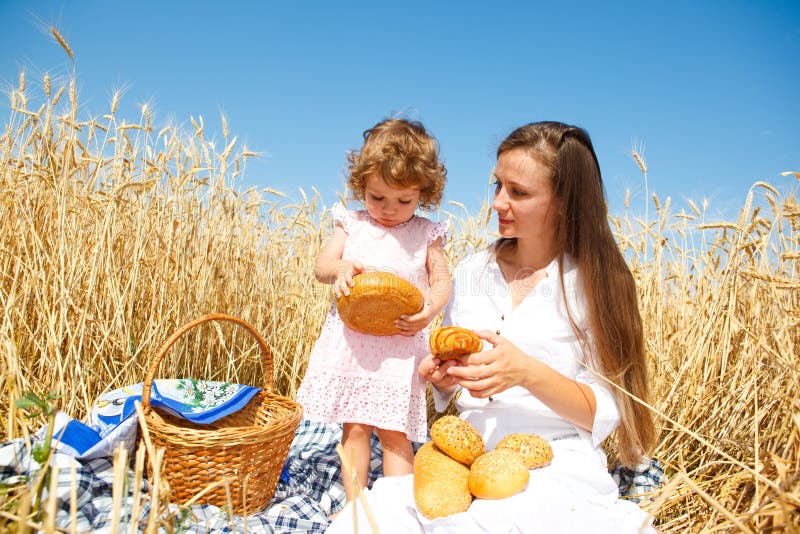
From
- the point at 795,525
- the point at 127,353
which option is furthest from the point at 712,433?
the point at 127,353

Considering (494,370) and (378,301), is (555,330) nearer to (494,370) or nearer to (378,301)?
(494,370)

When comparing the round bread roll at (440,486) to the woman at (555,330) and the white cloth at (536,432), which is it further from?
the woman at (555,330)

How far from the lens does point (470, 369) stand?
1573mm

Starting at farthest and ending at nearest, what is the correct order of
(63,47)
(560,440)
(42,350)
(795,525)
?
(63,47) → (42,350) → (560,440) → (795,525)

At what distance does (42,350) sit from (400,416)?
1480 mm

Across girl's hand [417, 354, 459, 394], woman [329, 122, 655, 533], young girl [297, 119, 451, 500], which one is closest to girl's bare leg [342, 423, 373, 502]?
young girl [297, 119, 451, 500]

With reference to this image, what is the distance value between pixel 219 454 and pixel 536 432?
3.69ft

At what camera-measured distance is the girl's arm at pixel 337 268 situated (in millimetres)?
1967

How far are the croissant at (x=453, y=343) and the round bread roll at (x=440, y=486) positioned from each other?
301 millimetres

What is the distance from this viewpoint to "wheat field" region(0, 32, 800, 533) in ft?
6.49

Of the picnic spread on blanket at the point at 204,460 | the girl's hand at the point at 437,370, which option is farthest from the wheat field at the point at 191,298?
the girl's hand at the point at 437,370

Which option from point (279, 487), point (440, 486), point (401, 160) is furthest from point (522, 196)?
point (279, 487)

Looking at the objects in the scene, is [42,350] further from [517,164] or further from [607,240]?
[607,240]

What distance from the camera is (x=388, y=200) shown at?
85.1 inches
